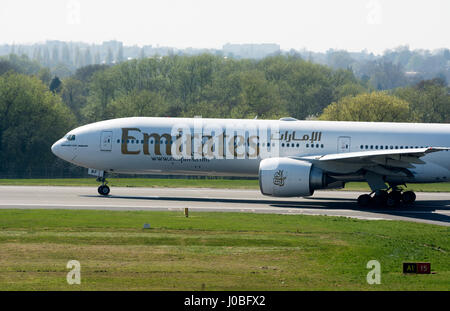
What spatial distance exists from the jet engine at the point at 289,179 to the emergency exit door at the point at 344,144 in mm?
2997

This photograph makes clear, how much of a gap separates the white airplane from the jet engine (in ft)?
3.20

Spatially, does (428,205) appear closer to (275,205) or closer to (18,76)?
(275,205)

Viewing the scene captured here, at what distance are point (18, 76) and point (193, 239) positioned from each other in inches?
2668

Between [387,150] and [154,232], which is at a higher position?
[387,150]

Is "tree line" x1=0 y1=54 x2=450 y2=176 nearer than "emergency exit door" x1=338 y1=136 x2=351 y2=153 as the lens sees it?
No

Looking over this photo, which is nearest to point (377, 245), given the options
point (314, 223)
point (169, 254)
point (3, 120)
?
point (314, 223)

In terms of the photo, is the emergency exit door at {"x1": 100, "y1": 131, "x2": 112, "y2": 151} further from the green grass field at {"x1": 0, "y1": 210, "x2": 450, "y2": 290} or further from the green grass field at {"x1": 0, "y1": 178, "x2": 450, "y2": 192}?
the green grass field at {"x1": 0, "y1": 210, "x2": 450, "y2": 290}

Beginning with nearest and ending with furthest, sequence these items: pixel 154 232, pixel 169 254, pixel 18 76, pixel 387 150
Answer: pixel 169 254, pixel 154 232, pixel 387 150, pixel 18 76

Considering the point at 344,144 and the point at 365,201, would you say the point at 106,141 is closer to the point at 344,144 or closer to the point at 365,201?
the point at 344,144

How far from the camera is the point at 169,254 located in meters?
21.2

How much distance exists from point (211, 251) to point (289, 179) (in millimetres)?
13490

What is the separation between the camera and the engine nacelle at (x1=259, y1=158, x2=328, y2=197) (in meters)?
34.6

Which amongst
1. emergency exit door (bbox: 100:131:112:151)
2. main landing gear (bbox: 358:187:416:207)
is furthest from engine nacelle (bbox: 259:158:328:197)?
emergency exit door (bbox: 100:131:112:151)

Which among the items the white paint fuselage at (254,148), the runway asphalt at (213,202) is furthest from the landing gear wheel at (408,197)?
the white paint fuselage at (254,148)
